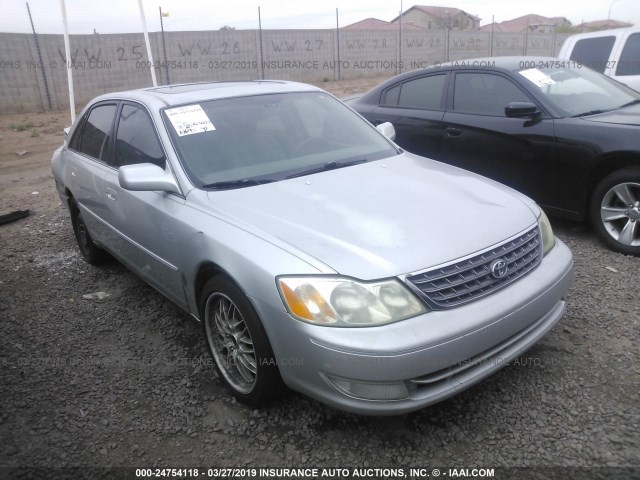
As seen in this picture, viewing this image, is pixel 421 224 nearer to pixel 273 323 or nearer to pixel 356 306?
pixel 356 306

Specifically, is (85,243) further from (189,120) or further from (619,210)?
(619,210)

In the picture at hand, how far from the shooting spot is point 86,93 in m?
15.9

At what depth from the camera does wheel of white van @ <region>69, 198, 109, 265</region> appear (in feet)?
15.5

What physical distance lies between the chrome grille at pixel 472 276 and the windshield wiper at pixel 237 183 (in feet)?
3.95

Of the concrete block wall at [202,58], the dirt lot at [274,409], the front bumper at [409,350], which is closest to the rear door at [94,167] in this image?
the dirt lot at [274,409]

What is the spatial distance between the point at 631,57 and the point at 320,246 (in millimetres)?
6426

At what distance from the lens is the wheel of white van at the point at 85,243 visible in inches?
186

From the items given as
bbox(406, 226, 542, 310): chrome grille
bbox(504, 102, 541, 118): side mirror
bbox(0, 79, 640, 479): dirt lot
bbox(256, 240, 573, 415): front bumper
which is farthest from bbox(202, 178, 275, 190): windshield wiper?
bbox(504, 102, 541, 118): side mirror

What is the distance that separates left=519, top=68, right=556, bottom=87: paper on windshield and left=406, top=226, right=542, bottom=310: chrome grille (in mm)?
2743

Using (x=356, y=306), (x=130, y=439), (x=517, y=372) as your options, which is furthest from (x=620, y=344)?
(x=130, y=439)

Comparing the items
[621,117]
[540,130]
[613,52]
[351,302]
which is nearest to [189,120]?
[351,302]

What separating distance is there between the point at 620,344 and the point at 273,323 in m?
2.11

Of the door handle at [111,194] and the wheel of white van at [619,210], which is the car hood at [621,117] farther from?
the door handle at [111,194]

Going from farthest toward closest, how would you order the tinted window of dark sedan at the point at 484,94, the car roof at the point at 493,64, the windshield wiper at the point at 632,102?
the car roof at the point at 493,64, the tinted window of dark sedan at the point at 484,94, the windshield wiper at the point at 632,102
